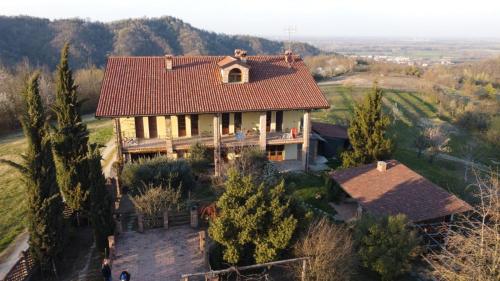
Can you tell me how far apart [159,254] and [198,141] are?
10024 mm

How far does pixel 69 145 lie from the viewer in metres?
19.5

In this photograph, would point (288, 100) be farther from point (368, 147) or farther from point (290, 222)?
point (290, 222)

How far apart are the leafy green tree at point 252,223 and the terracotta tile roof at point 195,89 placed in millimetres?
10291

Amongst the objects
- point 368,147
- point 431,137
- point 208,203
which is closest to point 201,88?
point 208,203

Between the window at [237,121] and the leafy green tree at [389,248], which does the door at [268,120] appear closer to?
the window at [237,121]

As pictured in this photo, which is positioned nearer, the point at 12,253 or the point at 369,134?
the point at 12,253

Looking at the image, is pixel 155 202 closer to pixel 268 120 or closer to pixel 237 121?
pixel 237 121

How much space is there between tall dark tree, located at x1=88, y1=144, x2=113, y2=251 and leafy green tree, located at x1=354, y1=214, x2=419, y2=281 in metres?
11.6

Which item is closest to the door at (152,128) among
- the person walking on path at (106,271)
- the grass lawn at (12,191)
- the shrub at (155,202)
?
the shrub at (155,202)

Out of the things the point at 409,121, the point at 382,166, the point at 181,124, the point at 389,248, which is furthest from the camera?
the point at 409,121

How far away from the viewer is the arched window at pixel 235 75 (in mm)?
27188

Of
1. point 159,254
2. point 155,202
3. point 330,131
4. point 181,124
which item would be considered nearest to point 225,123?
point 181,124

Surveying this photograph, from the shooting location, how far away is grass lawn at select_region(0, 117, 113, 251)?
65.4ft

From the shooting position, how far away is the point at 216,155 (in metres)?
25.1
